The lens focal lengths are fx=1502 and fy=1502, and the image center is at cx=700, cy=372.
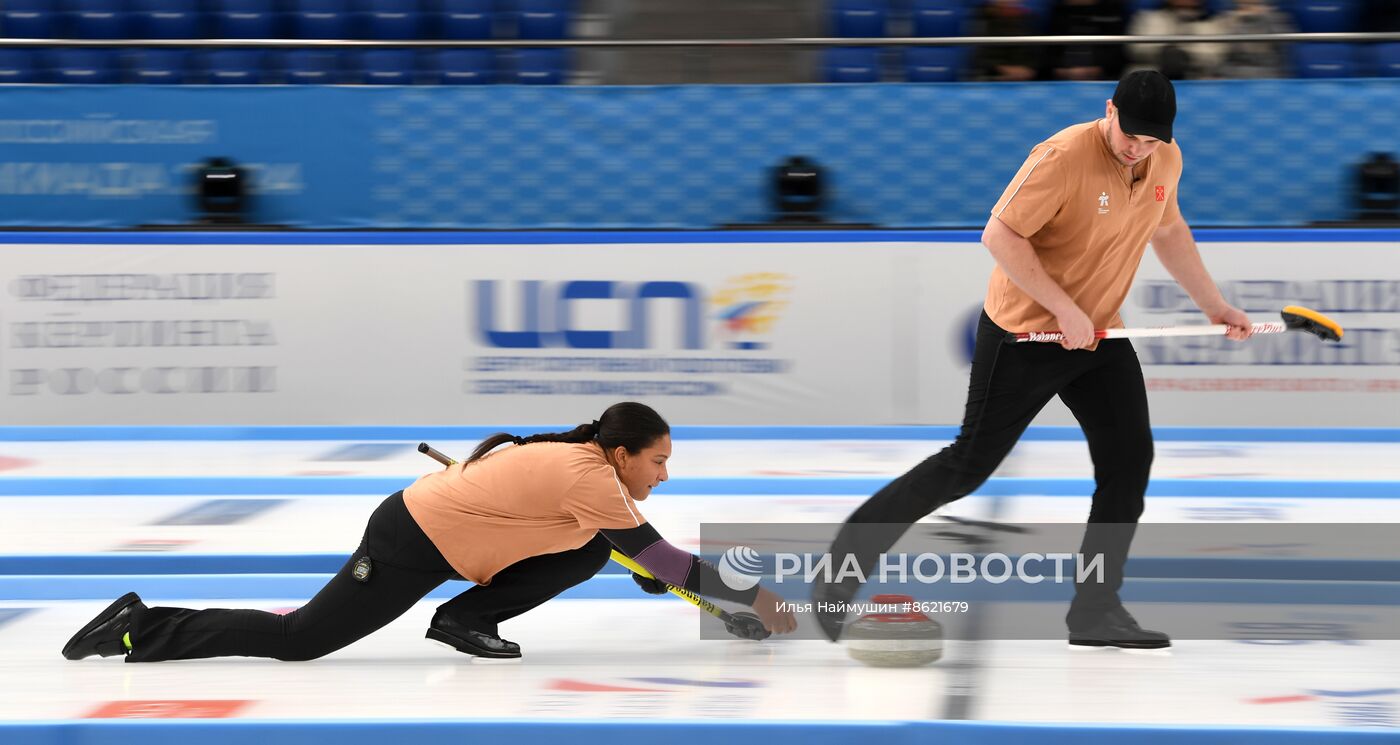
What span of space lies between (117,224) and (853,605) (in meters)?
5.85

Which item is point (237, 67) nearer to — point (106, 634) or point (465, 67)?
point (465, 67)

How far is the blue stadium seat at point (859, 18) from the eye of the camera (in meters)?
8.95

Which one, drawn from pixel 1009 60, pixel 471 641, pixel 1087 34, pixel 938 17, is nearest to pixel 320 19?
pixel 938 17

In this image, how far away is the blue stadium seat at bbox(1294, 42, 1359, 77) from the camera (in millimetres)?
8039

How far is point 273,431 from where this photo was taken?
7.79 m

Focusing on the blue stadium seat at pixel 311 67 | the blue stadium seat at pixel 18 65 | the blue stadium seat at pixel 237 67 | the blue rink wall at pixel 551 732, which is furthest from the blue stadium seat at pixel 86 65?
the blue rink wall at pixel 551 732

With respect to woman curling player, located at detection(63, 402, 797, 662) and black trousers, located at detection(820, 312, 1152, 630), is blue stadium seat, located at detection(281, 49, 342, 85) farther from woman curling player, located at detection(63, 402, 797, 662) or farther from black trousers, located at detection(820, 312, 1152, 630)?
black trousers, located at detection(820, 312, 1152, 630)

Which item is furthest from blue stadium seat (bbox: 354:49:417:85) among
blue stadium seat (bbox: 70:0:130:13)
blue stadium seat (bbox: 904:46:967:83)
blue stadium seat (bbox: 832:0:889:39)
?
blue stadium seat (bbox: 904:46:967:83)

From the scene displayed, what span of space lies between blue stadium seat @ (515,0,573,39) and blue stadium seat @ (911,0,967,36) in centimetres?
217

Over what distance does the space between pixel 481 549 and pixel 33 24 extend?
741 centimetres

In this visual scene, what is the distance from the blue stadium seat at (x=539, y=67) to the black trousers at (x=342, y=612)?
531 centimetres

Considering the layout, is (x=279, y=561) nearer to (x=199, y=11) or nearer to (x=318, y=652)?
(x=318, y=652)

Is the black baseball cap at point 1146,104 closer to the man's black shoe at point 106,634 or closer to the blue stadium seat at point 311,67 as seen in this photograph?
the man's black shoe at point 106,634

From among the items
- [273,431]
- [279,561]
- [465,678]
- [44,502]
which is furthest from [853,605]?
[273,431]
